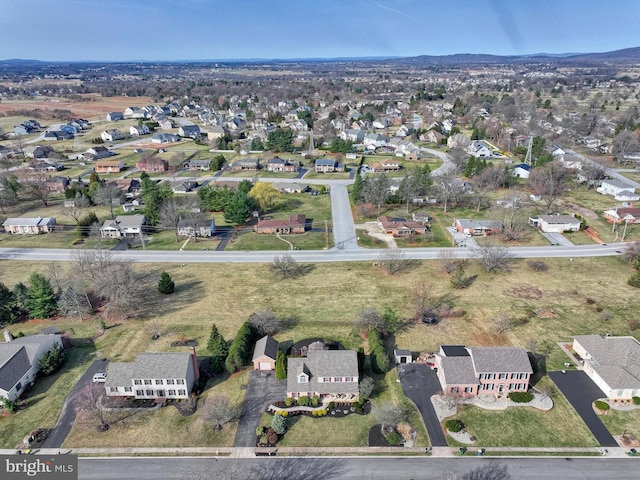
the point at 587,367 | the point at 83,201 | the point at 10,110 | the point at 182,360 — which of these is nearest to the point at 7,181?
the point at 83,201

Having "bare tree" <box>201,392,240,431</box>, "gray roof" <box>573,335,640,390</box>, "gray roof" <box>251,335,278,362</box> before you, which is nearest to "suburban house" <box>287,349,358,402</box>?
"gray roof" <box>251,335,278,362</box>

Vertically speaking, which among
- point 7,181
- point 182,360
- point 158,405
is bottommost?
point 158,405

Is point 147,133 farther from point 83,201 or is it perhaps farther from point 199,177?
point 83,201

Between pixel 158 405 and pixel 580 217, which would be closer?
pixel 158 405

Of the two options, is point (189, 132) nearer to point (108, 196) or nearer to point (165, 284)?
point (108, 196)

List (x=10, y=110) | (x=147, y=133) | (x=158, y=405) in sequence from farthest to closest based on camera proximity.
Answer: (x=10, y=110) < (x=147, y=133) < (x=158, y=405)

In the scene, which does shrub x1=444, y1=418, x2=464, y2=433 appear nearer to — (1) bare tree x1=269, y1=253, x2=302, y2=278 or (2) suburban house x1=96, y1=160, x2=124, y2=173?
(1) bare tree x1=269, y1=253, x2=302, y2=278

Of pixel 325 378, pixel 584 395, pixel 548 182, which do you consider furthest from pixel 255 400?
pixel 548 182

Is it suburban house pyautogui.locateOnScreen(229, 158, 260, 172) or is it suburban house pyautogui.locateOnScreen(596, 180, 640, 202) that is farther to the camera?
suburban house pyautogui.locateOnScreen(229, 158, 260, 172)
